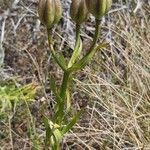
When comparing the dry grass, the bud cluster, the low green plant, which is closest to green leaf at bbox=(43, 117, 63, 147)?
the low green plant

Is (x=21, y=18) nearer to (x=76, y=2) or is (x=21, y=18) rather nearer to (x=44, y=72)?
(x=44, y=72)

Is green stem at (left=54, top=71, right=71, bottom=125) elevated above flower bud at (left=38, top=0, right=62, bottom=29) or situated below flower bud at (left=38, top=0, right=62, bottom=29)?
below

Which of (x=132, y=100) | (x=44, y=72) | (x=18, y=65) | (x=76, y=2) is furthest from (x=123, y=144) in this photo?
(x=76, y=2)

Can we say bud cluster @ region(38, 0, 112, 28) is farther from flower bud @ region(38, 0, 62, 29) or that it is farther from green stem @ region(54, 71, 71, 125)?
green stem @ region(54, 71, 71, 125)

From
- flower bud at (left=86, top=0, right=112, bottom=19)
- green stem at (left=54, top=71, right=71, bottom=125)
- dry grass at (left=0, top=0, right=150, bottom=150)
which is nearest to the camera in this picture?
flower bud at (left=86, top=0, right=112, bottom=19)

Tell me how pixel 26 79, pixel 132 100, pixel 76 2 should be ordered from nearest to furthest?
pixel 76 2
pixel 132 100
pixel 26 79

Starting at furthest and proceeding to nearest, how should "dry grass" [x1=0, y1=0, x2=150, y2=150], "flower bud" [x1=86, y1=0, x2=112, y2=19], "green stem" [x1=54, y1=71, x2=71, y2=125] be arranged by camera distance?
"dry grass" [x1=0, y1=0, x2=150, y2=150] < "green stem" [x1=54, y1=71, x2=71, y2=125] < "flower bud" [x1=86, y1=0, x2=112, y2=19]

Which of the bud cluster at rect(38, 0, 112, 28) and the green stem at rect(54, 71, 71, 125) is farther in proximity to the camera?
the green stem at rect(54, 71, 71, 125)
